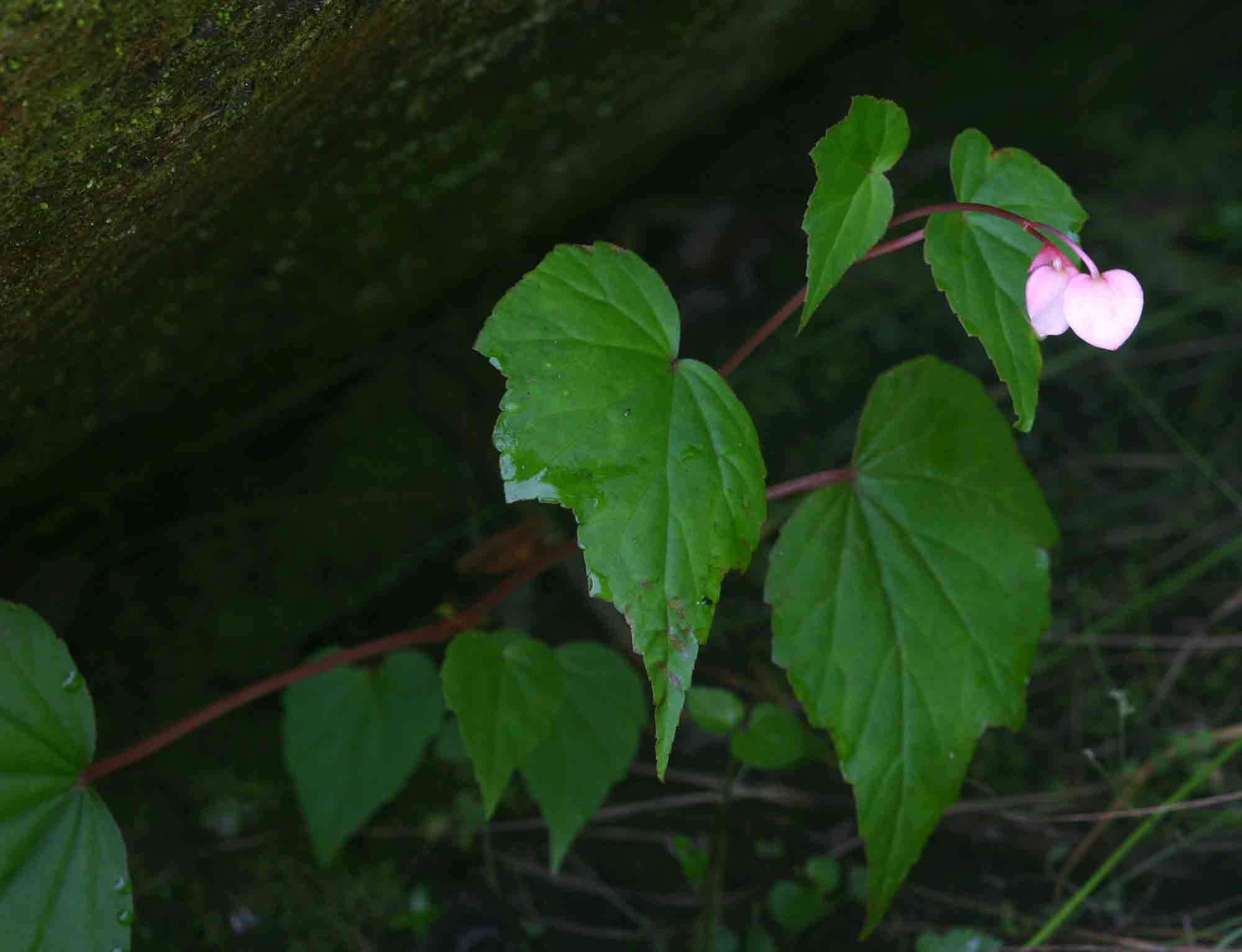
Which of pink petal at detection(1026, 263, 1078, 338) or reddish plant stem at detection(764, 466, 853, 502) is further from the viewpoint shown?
reddish plant stem at detection(764, 466, 853, 502)

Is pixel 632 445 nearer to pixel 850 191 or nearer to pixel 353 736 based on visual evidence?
pixel 850 191

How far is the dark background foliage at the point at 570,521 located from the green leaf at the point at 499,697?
36 centimetres

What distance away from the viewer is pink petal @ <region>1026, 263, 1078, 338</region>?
3.29 ft

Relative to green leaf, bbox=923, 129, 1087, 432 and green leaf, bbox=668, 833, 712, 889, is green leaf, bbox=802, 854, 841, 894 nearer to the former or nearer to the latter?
green leaf, bbox=668, 833, 712, 889

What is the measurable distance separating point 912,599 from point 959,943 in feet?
1.53

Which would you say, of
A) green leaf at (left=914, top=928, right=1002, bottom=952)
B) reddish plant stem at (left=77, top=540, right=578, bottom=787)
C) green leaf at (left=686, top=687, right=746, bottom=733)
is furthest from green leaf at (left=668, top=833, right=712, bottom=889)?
reddish plant stem at (left=77, top=540, right=578, bottom=787)

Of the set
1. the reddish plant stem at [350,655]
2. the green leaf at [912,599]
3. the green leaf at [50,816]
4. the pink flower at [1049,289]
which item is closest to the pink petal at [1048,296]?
the pink flower at [1049,289]

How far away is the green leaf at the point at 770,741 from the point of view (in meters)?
1.39

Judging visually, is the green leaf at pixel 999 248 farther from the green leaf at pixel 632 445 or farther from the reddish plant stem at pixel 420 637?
the green leaf at pixel 632 445

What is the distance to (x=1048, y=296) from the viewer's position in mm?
1005

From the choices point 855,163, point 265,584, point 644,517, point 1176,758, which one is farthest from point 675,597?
point 1176,758

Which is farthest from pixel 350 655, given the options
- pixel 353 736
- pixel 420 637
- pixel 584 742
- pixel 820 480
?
pixel 820 480

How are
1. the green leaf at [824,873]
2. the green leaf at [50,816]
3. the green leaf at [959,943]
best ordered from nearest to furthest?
1. the green leaf at [50,816]
2. the green leaf at [959,943]
3. the green leaf at [824,873]

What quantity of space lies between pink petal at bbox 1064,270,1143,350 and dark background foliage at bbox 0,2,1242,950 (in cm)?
58
